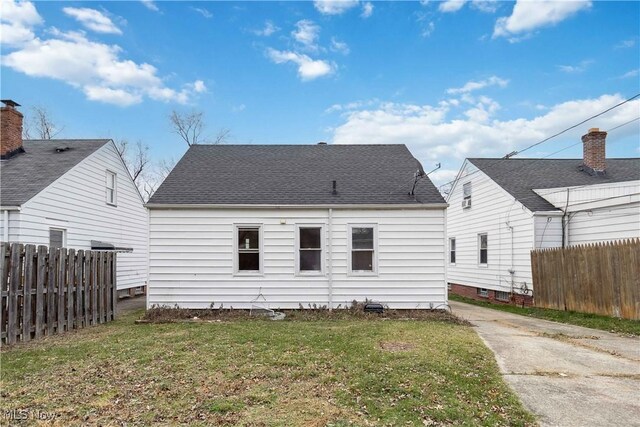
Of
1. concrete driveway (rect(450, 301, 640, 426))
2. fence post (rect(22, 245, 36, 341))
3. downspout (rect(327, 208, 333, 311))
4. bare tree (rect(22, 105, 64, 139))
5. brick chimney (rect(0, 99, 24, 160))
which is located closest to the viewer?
concrete driveway (rect(450, 301, 640, 426))

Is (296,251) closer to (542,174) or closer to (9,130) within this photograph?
(9,130)

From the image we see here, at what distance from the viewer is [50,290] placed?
780 cm

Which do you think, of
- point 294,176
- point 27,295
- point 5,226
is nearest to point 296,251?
point 294,176

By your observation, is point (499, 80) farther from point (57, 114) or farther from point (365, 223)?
point (57, 114)

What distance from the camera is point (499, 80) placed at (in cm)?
1583

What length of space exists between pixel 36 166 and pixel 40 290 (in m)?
6.68

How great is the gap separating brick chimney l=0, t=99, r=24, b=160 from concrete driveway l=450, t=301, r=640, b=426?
1501 cm

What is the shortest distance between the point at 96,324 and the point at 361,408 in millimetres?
7727

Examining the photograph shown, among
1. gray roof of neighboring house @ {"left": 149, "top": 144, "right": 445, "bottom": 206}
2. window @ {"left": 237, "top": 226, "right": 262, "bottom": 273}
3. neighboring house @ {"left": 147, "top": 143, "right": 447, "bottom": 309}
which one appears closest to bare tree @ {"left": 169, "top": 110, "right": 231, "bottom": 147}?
gray roof of neighboring house @ {"left": 149, "top": 144, "right": 445, "bottom": 206}

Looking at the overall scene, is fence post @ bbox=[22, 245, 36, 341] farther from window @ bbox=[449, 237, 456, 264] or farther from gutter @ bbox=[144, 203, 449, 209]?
window @ bbox=[449, 237, 456, 264]

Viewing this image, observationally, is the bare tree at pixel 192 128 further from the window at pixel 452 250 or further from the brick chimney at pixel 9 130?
the window at pixel 452 250

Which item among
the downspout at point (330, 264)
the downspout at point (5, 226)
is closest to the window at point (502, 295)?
the downspout at point (330, 264)

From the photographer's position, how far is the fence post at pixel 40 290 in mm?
7445

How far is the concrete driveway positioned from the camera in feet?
13.2
